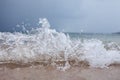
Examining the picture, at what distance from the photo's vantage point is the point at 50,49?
341 cm

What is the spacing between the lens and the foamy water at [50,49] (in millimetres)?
3076

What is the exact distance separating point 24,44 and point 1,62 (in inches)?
26.2

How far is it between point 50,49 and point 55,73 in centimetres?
91

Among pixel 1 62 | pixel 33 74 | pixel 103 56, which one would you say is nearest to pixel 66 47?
pixel 103 56

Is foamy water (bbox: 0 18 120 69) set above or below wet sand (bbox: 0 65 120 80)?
above

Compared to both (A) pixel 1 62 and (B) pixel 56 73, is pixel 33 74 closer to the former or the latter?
(B) pixel 56 73

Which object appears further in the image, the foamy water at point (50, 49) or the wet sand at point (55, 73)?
the foamy water at point (50, 49)

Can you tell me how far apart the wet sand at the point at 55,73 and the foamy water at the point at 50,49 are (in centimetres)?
22

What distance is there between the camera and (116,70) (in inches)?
107

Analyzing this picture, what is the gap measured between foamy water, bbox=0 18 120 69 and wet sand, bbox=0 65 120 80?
0.72 feet

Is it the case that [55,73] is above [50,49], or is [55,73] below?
below

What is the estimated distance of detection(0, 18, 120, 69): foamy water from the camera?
308 cm

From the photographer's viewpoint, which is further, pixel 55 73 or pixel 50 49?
pixel 50 49

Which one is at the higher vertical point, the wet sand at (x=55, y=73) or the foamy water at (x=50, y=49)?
the foamy water at (x=50, y=49)
